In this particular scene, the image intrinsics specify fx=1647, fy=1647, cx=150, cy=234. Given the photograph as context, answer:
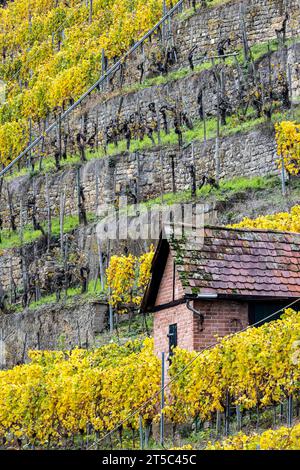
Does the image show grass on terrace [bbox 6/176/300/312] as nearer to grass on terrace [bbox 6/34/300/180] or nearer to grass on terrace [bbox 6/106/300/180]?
grass on terrace [bbox 6/106/300/180]

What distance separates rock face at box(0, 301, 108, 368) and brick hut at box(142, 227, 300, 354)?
10045 mm

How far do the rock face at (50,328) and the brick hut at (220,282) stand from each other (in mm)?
10045

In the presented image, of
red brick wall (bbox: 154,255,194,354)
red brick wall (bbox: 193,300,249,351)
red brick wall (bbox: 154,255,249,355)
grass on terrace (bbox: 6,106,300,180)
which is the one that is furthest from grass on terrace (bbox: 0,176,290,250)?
red brick wall (bbox: 193,300,249,351)

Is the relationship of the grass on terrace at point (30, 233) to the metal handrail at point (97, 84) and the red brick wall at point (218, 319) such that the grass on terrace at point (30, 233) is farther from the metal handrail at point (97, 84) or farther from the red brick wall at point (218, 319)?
the red brick wall at point (218, 319)

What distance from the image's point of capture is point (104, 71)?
53.2 metres

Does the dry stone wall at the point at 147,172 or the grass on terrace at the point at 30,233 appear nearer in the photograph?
the dry stone wall at the point at 147,172

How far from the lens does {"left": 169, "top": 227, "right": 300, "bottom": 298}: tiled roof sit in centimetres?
2773

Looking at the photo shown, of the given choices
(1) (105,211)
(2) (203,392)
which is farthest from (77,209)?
(2) (203,392)

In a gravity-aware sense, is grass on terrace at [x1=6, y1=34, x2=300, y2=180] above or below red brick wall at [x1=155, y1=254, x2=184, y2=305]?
above

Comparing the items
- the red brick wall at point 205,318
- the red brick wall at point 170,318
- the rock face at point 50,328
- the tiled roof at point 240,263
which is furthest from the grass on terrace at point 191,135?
the red brick wall at point 205,318

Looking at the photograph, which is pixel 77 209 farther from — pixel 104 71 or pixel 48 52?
pixel 48 52

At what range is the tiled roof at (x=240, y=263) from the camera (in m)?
27.7

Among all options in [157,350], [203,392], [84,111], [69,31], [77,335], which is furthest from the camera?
[69,31]

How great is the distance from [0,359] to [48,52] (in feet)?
70.5
